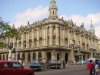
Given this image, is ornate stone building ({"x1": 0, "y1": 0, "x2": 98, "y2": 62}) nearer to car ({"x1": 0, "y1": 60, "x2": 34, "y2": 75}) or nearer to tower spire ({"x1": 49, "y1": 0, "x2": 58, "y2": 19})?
tower spire ({"x1": 49, "y1": 0, "x2": 58, "y2": 19})

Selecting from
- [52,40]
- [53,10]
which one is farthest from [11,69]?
[53,10]

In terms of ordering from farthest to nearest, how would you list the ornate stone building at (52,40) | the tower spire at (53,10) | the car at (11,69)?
1. the tower spire at (53,10)
2. the ornate stone building at (52,40)
3. the car at (11,69)

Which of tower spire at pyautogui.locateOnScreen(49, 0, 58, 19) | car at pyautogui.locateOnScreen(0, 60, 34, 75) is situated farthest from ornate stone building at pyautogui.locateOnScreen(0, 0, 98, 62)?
car at pyautogui.locateOnScreen(0, 60, 34, 75)

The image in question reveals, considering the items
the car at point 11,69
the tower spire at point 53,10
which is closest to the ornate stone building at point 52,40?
the tower spire at point 53,10

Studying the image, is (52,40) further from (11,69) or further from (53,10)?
(11,69)

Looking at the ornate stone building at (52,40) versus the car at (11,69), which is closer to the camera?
the car at (11,69)

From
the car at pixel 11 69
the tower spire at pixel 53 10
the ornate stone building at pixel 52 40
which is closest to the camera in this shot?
Answer: the car at pixel 11 69

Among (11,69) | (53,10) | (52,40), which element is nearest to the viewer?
(11,69)

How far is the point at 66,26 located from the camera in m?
74.1

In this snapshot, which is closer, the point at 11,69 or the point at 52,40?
the point at 11,69

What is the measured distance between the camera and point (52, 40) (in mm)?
68812

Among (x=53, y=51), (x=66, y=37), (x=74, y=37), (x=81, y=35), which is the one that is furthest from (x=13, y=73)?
(x=81, y=35)

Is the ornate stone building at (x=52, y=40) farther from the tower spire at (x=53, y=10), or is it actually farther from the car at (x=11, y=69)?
the car at (x=11, y=69)

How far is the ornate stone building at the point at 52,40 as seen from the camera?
6894 cm
